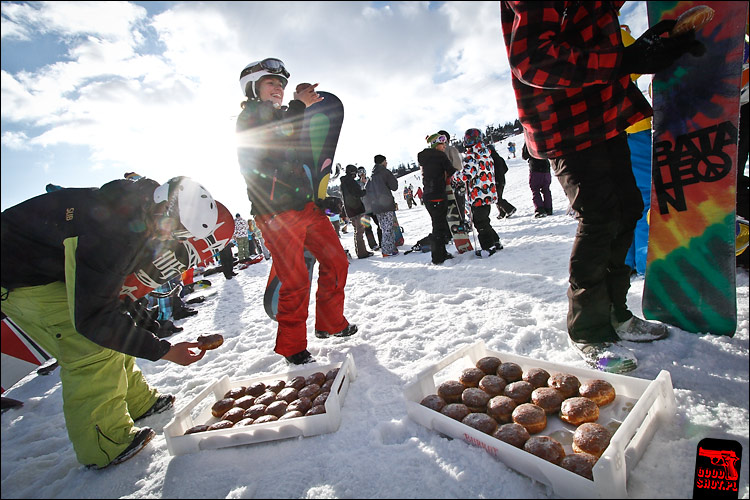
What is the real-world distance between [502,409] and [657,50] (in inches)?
65.9

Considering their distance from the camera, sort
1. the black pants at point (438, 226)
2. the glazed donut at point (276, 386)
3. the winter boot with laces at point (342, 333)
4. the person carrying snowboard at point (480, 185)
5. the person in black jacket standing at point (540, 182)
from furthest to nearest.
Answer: the person in black jacket standing at point (540, 182), the black pants at point (438, 226), the person carrying snowboard at point (480, 185), the winter boot with laces at point (342, 333), the glazed donut at point (276, 386)

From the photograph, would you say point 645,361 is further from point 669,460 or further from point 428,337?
point 428,337

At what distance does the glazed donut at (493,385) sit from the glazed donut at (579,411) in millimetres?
279

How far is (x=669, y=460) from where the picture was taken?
1.06 m

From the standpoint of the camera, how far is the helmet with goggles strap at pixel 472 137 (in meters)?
5.11

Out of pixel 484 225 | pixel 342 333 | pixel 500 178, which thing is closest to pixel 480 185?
pixel 484 225

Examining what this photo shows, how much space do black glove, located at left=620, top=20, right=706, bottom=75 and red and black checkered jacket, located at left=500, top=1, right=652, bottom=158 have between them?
73 mm

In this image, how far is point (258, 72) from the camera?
7.90ft

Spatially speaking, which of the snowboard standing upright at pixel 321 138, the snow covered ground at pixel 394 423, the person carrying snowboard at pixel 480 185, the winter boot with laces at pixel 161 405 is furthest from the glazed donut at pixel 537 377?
the person carrying snowboard at pixel 480 185

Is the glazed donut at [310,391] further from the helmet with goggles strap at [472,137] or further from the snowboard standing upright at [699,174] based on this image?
the helmet with goggles strap at [472,137]

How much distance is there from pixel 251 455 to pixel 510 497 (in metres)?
1.07

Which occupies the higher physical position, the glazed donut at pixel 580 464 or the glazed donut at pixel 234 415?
the glazed donut at pixel 580 464

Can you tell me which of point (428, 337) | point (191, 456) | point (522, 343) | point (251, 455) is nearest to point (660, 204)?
point (522, 343)

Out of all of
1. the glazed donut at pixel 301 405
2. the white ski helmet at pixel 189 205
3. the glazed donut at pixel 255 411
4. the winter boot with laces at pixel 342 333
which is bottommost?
the winter boot with laces at pixel 342 333
